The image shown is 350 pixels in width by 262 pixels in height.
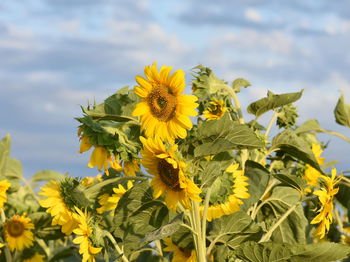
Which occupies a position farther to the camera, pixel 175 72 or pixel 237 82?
pixel 237 82

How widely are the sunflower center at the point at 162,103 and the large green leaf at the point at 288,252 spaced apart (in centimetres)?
59

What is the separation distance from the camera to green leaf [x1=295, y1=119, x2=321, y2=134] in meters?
3.51

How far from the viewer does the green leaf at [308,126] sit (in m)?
3.51

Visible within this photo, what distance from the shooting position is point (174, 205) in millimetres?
2301

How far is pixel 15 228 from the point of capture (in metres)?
3.78

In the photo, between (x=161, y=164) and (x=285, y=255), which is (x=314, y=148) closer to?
(x=285, y=255)

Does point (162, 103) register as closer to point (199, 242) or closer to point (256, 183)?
point (199, 242)

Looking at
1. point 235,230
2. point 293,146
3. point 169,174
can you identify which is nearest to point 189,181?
point 169,174

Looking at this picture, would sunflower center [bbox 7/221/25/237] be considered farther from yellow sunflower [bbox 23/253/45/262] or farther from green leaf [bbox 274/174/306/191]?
green leaf [bbox 274/174/306/191]

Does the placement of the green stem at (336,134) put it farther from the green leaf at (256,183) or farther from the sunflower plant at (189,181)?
the green leaf at (256,183)

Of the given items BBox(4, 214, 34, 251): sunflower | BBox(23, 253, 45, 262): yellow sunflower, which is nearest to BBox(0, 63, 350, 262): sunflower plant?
BBox(4, 214, 34, 251): sunflower

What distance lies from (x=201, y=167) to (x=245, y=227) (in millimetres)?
326

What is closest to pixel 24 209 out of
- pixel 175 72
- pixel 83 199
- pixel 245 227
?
pixel 83 199

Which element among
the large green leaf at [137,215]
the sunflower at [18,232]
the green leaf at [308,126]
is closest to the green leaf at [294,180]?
the large green leaf at [137,215]
